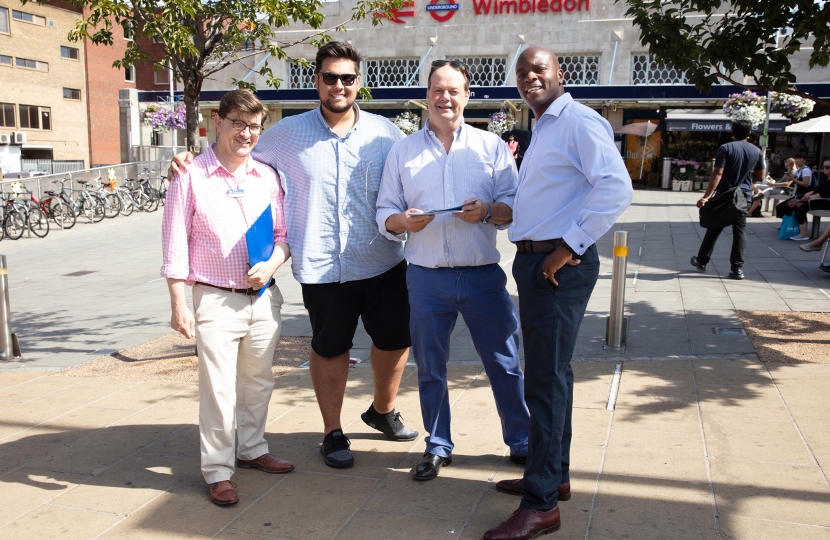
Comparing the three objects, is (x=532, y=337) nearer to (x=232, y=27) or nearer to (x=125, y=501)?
(x=125, y=501)

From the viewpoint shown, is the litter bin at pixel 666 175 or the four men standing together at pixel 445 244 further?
the litter bin at pixel 666 175

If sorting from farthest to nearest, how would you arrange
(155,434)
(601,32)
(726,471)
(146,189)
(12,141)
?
(12,141) < (601,32) < (146,189) < (155,434) < (726,471)

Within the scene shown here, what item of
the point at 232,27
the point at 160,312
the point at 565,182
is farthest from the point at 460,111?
the point at 160,312

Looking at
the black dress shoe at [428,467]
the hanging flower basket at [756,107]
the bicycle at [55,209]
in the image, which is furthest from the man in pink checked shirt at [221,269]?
the hanging flower basket at [756,107]

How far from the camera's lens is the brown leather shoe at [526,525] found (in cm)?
300

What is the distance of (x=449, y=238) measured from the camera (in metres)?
3.56

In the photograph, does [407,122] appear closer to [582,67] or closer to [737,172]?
[582,67]

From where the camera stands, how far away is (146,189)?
72.3 feet

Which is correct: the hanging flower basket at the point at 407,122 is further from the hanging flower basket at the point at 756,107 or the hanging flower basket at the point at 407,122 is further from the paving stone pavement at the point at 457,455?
the paving stone pavement at the point at 457,455

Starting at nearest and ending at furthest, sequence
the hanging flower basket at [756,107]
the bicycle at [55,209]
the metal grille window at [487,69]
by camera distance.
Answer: the bicycle at [55,209]
the hanging flower basket at [756,107]
the metal grille window at [487,69]

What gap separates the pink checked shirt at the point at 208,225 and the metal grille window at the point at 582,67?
1168 inches

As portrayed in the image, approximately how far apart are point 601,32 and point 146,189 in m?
19.3

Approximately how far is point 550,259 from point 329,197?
4.40 ft

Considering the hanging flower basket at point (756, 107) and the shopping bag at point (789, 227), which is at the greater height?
the hanging flower basket at point (756, 107)
